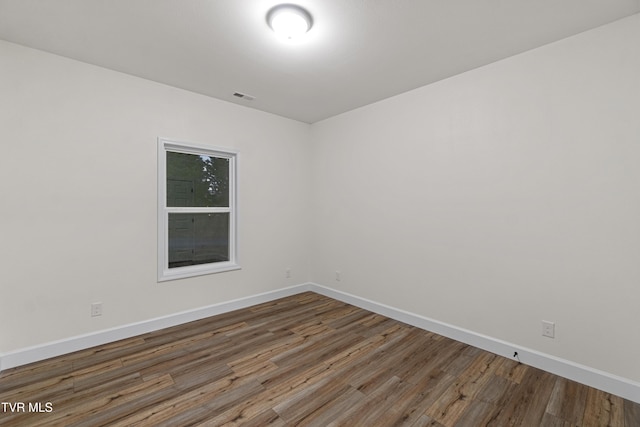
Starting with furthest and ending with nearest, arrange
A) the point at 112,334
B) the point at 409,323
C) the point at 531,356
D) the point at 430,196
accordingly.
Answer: the point at 409,323 < the point at 430,196 < the point at 112,334 < the point at 531,356

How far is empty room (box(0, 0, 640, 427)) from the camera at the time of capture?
1.94 meters

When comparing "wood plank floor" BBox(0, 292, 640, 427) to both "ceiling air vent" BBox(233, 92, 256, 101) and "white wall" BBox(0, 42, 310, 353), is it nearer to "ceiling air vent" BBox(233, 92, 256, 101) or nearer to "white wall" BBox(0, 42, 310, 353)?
"white wall" BBox(0, 42, 310, 353)

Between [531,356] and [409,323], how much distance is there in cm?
113

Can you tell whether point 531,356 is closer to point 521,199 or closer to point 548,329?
point 548,329

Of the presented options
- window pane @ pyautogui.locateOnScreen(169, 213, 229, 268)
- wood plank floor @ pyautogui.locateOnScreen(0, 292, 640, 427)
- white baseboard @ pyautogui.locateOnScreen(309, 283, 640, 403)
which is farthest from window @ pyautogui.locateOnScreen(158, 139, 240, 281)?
white baseboard @ pyautogui.locateOnScreen(309, 283, 640, 403)

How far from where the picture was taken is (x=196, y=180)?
137 inches

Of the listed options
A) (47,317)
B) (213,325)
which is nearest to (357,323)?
(213,325)

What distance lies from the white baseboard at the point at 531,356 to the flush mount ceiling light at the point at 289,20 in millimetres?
2964

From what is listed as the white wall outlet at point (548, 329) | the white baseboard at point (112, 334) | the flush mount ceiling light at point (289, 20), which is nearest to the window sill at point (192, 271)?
the white baseboard at point (112, 334)

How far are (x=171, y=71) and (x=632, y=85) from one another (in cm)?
372

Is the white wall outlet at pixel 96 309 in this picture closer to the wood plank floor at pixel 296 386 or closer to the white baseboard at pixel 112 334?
the white baseboard at pixel 112 334

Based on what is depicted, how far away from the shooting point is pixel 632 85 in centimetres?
195

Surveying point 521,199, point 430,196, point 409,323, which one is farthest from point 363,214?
point 521,199

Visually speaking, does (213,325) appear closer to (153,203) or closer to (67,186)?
(153,203)
